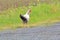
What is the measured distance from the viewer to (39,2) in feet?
111

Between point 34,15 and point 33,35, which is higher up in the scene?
point 33,35

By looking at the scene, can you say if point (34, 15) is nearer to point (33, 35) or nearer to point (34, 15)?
point (34, 15)

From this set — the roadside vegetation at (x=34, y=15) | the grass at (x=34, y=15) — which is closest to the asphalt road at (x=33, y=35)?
the roadside vegetation at (x=34, y=15)

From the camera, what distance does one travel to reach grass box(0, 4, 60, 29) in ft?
82.3

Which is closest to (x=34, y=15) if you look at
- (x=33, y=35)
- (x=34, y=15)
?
(x=34, y=15)

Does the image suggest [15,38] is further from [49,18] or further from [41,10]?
[41,10]

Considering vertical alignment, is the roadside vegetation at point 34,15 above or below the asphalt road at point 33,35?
below

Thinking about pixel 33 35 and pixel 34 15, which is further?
pixel 34 15

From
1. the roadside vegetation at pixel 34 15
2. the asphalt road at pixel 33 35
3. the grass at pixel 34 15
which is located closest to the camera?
the asphalt road at pixel 33 35

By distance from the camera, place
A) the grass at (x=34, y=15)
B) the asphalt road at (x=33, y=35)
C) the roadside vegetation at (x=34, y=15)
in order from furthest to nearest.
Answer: the grass at (x=34, y=15) → the roadside vegetation at (x=34, y=15) → the asphalt road at (x=33, y=35)

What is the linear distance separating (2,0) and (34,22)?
29.8 feet

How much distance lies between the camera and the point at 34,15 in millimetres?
28297

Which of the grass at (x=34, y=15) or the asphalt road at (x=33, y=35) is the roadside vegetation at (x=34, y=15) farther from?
the asphalt road at (x=33, y=35)

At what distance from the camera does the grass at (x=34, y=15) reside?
25078 mm
